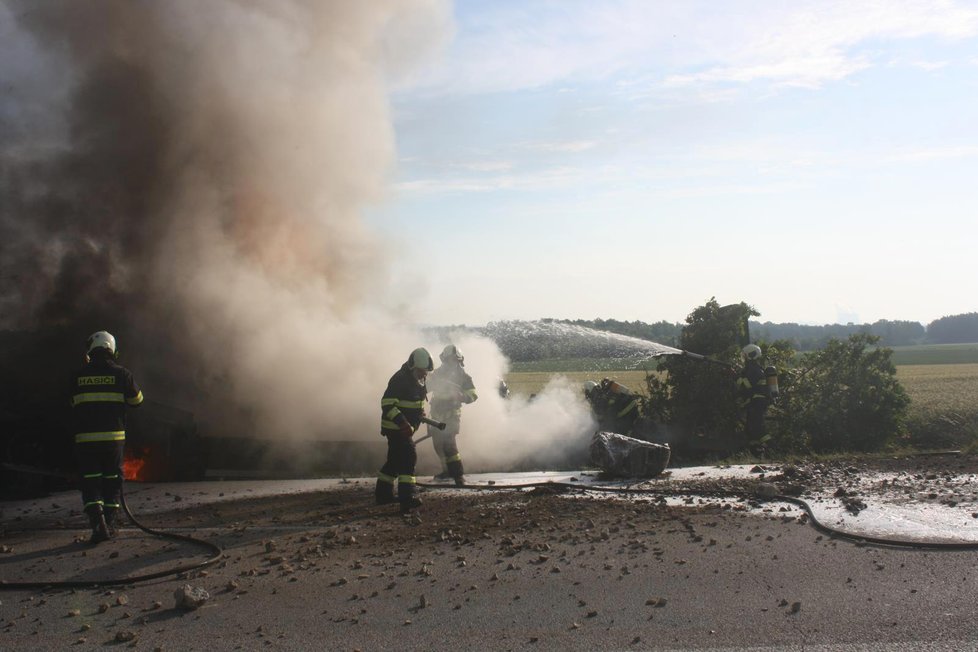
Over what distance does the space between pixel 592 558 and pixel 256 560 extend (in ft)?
9.63

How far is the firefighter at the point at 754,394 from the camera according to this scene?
13.8m

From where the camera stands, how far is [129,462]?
12.4 m

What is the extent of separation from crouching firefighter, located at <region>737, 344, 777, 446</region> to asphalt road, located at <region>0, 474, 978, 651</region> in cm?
507

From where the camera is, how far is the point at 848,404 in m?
14.9

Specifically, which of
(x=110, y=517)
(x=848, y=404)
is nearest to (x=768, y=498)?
(x=848, y=404)

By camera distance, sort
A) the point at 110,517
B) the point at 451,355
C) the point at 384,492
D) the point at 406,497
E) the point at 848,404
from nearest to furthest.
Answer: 1. the point at 110,517
2. the point at 406,497
3. the point at 384,492
4. the point at 451,355
5. the point at 848,404

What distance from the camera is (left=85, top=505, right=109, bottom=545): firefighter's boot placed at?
319 inches

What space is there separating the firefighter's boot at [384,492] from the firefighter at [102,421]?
2.85 m

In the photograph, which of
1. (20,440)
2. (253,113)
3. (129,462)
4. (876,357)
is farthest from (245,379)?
(876,357)

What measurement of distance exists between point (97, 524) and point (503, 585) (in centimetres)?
428

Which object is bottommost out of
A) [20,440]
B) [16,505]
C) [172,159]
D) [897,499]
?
[897,499]

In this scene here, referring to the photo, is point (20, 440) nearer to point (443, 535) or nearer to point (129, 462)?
point (129, 462)

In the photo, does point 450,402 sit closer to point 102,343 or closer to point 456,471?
point 456,471

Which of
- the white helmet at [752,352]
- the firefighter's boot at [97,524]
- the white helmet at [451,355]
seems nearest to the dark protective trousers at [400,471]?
the white helmet at [451,355]
